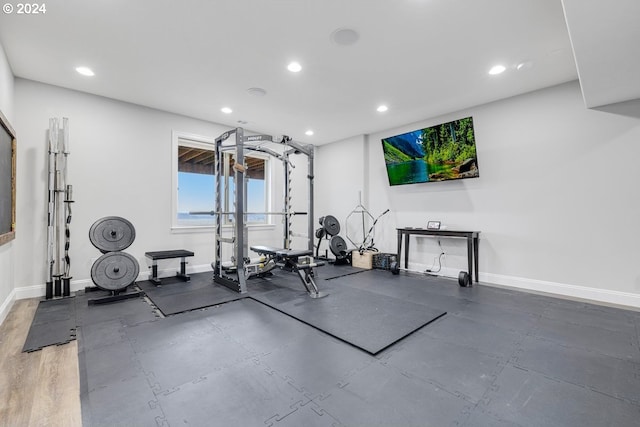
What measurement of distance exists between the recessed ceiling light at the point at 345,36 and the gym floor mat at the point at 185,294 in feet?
11.4

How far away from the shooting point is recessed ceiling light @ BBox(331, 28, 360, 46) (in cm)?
280

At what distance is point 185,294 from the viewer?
3934 mm

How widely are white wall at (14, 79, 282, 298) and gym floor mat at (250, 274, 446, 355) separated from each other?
8.05 feet

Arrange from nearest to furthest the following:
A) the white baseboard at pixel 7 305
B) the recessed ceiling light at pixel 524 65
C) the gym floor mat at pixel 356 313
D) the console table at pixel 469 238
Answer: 1. the gym floor mat at pixel 356 313
2. the white baseboard at pixel 7 305
3. the recessed ceiling light at pixel 524 65
4. the console table at pixel 469 238

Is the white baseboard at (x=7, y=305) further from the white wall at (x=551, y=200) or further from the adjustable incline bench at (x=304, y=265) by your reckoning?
the white wall at (x=551, y=200)

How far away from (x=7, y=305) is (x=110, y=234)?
125cm

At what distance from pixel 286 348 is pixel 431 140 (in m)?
4.36

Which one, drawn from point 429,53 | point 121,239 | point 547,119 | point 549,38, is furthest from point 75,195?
point 547,119

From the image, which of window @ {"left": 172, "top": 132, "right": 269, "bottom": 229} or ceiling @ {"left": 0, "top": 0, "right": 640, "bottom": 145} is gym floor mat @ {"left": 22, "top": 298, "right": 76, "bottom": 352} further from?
→ ceiling @ {"left": 0, "top": 0, "right": 640, "bottom": 145}

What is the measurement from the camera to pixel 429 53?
3.20m

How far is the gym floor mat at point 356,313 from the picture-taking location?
262 cm

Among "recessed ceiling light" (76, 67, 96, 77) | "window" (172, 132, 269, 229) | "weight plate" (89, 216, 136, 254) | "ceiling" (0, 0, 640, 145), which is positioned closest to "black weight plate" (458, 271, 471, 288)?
"ceiling" (0, 0, 640, 145)

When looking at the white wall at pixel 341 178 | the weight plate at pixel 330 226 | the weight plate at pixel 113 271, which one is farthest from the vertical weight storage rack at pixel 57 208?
the white wall at pixel 341 178

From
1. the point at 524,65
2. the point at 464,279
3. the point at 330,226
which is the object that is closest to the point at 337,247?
the point at 330,226
